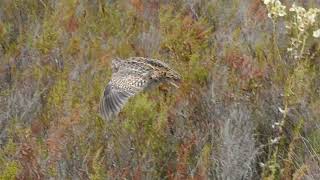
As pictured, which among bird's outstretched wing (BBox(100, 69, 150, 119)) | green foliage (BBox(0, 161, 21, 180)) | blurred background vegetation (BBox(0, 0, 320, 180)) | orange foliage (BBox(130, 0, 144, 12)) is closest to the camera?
green foliage (BBox(0, 161, 21, 180))

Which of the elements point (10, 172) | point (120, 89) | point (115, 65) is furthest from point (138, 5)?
point (10, 172)

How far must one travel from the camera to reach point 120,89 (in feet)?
12.2

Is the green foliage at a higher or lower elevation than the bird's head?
lower

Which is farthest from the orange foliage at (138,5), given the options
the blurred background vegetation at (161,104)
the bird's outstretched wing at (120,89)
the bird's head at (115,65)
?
the bird's outstretched wing at (120,89)

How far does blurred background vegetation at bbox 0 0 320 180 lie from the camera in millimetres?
3109

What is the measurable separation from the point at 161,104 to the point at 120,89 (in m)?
0.30

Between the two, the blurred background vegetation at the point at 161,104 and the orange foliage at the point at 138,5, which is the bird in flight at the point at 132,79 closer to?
the blurred background vegetation at the point at 161,104

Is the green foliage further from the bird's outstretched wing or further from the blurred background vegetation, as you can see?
the bird's outstretched wing

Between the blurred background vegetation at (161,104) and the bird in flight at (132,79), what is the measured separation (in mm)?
59

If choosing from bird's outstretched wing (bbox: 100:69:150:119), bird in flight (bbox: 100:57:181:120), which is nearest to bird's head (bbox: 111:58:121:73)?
bird in flight (bbox: 100:57:181:120)

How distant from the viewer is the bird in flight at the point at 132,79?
3.62m

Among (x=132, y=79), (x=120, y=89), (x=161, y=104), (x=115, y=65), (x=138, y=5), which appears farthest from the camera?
(x=138, y=5)

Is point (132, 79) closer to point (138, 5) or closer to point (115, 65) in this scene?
point (115, 65)

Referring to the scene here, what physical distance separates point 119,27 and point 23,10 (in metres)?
0.77
